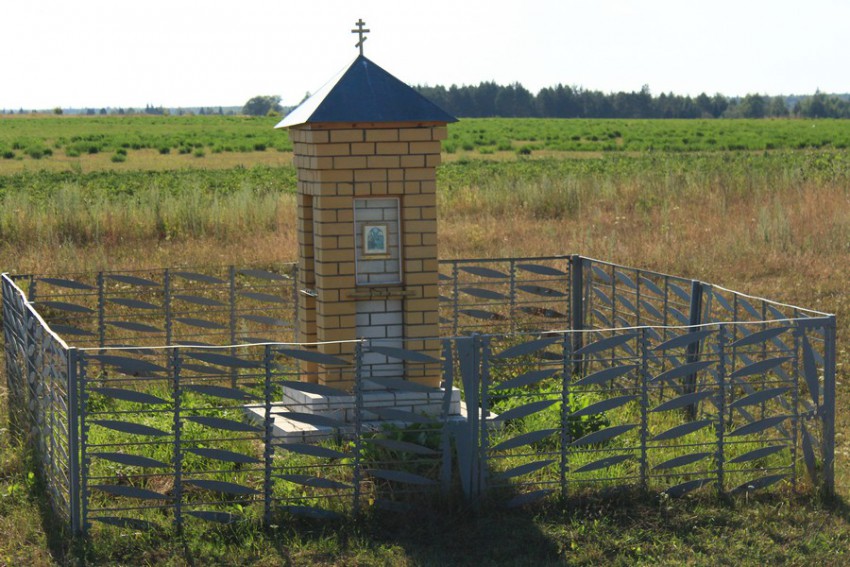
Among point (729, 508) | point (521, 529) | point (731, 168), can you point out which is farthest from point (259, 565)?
point (731, 168)

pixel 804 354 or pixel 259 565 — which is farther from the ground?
A: pixel 804 354

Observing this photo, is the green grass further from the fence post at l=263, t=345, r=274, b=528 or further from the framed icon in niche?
the fence post at l=263, t=345, r=274, b=528

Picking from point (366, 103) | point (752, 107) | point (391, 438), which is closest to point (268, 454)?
point (391, 438)

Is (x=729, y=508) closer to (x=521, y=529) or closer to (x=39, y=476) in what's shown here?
(x=521, y=529)

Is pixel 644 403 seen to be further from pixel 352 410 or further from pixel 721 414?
pixel 352 410

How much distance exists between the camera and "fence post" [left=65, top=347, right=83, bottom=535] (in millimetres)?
6914

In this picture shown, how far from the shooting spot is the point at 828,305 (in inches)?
590

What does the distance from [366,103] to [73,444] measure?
136 inches

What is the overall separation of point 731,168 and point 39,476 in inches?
947

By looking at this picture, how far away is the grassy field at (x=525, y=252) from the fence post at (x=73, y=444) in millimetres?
192

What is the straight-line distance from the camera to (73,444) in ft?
23.0

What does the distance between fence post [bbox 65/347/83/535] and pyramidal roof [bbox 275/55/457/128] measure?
2.70 m

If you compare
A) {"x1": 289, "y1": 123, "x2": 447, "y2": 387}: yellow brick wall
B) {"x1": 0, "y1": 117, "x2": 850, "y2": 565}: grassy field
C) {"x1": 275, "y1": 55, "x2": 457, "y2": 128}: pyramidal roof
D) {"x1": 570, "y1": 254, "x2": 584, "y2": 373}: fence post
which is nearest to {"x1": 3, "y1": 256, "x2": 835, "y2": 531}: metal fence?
A: {"x1": 0, "y1": 117, "x2": 850, "y2": 565}: grassy field

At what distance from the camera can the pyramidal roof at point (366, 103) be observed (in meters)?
8.62
